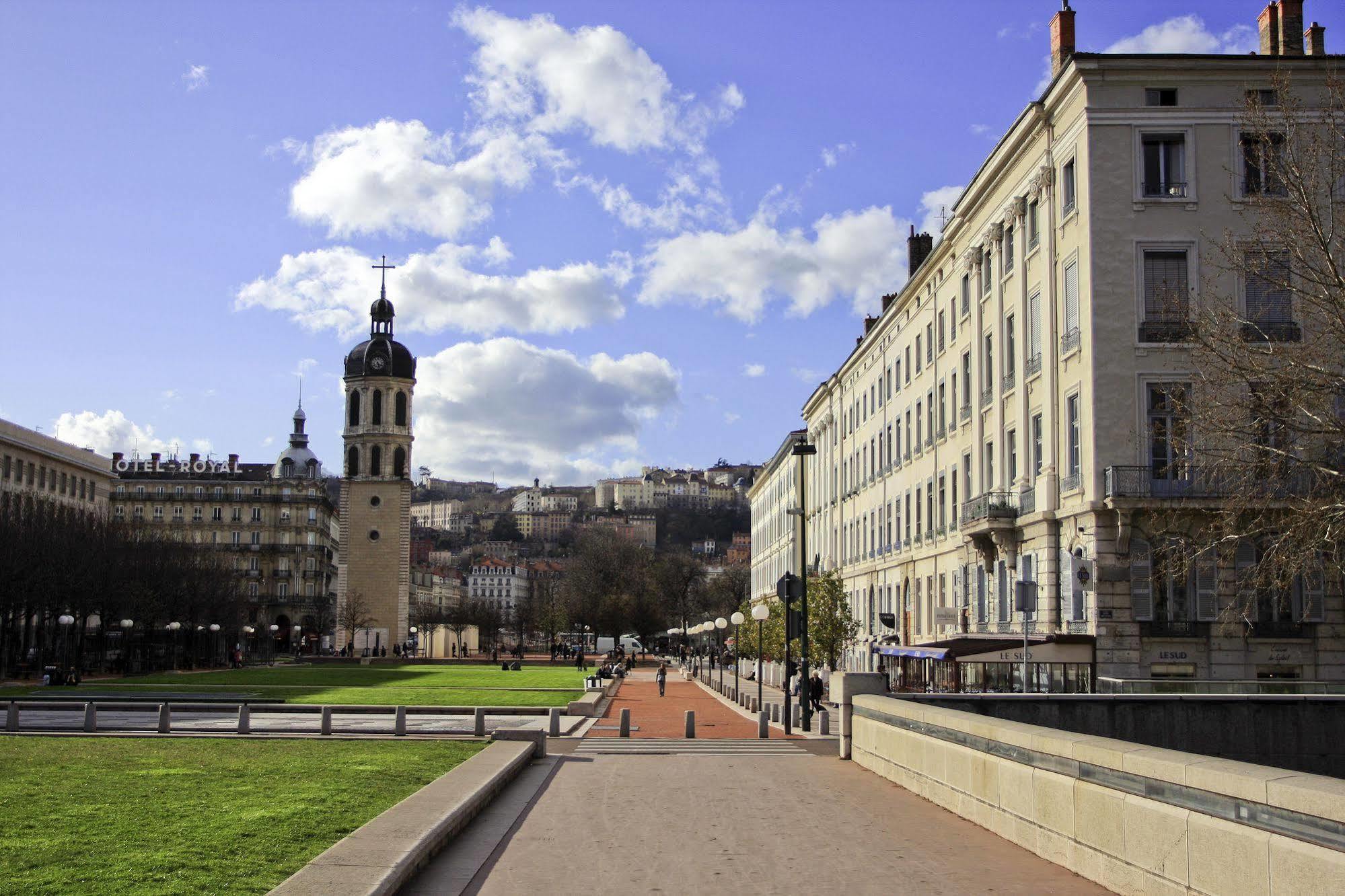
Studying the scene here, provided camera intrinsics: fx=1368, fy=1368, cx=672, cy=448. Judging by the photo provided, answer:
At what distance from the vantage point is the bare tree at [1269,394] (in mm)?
24906

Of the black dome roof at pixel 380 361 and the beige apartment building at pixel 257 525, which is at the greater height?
the black dome roof at pixel 380 361

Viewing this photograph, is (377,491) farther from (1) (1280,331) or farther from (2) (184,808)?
(2) (184,808)

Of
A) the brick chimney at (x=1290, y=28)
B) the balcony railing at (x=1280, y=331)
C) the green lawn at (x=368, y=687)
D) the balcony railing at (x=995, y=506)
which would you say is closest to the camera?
the balcony railing at (x=1280, y=331)

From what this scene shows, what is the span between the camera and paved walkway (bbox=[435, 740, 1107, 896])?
1152cm

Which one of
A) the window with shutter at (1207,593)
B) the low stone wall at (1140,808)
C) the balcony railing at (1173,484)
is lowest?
the low stone wall at (1140,808)

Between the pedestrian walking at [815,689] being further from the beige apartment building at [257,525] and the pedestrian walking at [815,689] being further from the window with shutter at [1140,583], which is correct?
the beige apartment building at [257,525]

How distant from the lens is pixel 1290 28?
36969 mm

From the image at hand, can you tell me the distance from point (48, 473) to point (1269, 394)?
8937 cm

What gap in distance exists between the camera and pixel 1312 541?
25359 millimetres

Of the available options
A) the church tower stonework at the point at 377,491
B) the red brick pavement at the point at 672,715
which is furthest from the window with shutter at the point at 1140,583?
the church tower stonework at the point at 377,491

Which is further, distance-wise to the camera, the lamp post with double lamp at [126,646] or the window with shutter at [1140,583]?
the lamp post with double lamp at [126,646]

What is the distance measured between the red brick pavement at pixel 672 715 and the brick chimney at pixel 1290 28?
22922mm

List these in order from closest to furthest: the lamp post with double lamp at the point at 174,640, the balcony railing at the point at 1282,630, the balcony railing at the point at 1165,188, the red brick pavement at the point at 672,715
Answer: the red brick pavement at the point at 672,715 → the balcony railing at the point at 1282,630 → the balcony railing at the point at 1165,188 → the lamp post with double lamp at the point at 174,640

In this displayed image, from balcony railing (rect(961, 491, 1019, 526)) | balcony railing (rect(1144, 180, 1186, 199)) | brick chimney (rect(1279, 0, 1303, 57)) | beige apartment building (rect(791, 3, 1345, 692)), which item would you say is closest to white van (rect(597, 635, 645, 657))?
balcony railing (rect(961, 491, 1019, 526))
